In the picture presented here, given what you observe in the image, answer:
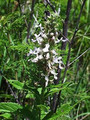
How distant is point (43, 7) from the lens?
1561 mm

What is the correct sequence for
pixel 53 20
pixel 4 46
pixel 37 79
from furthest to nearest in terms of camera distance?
pixel 4 46, pixel 37 79, pixel 53 20

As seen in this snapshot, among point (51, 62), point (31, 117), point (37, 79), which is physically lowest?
point (31, 117)

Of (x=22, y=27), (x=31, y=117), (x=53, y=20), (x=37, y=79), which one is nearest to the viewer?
(x=53, y=20)

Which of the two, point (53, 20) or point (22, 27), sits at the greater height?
point (53, 20)

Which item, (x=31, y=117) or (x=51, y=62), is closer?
(x=51, y=62)

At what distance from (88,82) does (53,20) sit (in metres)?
1.53

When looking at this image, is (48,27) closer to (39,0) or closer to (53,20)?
(53,20)

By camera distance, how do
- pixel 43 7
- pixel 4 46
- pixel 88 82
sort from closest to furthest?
pixel 43 7 < pixel 4 46 < pixel 88 82

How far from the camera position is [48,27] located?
110 centimetres

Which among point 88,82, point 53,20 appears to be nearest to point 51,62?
point 53,20

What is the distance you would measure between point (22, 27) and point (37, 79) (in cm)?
71

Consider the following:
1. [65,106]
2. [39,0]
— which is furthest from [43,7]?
[65,106]

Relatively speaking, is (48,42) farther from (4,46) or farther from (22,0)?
(22,0)

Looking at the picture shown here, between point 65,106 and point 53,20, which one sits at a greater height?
point 53,20
